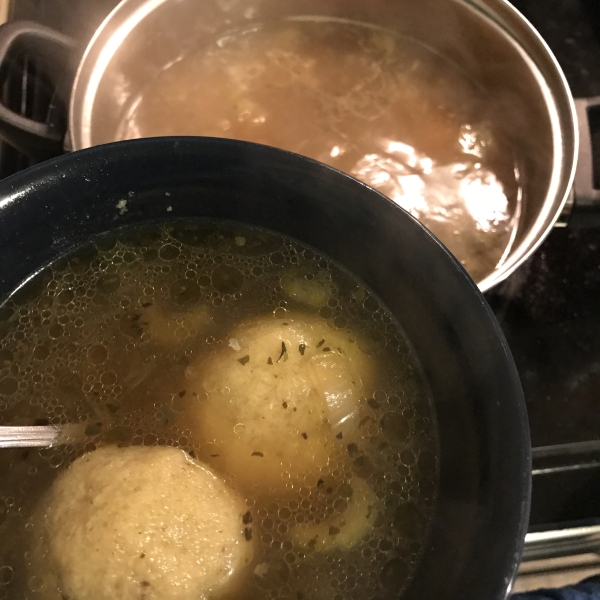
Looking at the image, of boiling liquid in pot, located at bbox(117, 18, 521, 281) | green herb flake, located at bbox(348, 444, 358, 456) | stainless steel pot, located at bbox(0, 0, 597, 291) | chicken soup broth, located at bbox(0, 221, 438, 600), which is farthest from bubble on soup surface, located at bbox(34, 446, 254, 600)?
boiling liquid in pot, located at bbox(117, 18, 521, 281)

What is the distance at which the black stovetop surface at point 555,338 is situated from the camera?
890 millimetres

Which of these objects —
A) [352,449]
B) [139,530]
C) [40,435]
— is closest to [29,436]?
[40,435]

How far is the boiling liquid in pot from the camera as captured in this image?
97 cm

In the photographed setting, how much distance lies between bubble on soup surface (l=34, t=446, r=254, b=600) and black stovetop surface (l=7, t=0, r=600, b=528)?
55cm

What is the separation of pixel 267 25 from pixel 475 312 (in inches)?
32.6

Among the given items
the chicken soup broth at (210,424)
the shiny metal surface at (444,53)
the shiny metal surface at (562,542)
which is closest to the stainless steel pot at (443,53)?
the shiny metal surface at (444,53)

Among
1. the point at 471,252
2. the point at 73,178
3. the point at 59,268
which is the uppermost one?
the point at 73,178

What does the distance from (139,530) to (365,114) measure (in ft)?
2.59

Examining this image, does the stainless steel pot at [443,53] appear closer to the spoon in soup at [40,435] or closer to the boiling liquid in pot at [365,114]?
the boiling liquid in pot at [365,114]

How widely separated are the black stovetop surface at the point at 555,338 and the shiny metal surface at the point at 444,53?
0.10 m

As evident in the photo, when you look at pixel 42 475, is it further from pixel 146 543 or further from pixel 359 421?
pixel 359 421

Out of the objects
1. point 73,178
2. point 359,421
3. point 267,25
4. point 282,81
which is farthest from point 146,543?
point 267,25

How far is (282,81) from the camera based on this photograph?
1.06 m

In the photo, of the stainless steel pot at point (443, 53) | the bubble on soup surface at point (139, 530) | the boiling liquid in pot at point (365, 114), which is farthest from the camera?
the boiling liquid in pot at point (365, 114)
